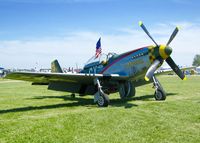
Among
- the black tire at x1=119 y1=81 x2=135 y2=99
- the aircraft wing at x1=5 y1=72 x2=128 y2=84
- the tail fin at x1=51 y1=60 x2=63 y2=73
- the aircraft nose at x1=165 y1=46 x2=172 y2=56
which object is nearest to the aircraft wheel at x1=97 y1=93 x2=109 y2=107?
the aircraft wing at x1=5 y1=72 x2=128 y2=84

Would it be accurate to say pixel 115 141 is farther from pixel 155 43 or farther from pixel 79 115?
pixel 155 43

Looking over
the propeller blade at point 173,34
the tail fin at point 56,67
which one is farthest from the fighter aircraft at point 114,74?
the tail fin at point 56,67

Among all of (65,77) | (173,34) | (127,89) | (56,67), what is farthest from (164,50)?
(56,67)

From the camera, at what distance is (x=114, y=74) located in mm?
14719

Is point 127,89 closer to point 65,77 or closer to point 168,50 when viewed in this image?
point 168,50

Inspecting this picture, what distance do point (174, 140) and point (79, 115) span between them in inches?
166

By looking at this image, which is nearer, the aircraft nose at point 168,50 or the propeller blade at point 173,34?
the aircraft nose at point 168,50

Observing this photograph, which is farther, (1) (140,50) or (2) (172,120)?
(1) (140,50)

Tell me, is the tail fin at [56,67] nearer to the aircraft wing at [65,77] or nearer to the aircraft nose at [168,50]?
the aircraft wing at [65,77]

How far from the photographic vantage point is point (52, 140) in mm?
6695

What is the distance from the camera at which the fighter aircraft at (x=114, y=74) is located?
1328 centimetres

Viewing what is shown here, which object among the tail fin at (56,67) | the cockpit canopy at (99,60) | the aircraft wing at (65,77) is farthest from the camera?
the tail fin at (56,67)

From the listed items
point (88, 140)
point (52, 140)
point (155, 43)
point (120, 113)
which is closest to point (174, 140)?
point (88, 140)

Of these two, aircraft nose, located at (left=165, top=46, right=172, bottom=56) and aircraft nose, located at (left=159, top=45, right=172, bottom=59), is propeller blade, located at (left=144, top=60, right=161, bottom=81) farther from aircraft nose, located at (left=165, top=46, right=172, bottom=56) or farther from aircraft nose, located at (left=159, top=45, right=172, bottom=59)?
aircraft nose, located at (left=165, top=46, right=172, bottom=56)
